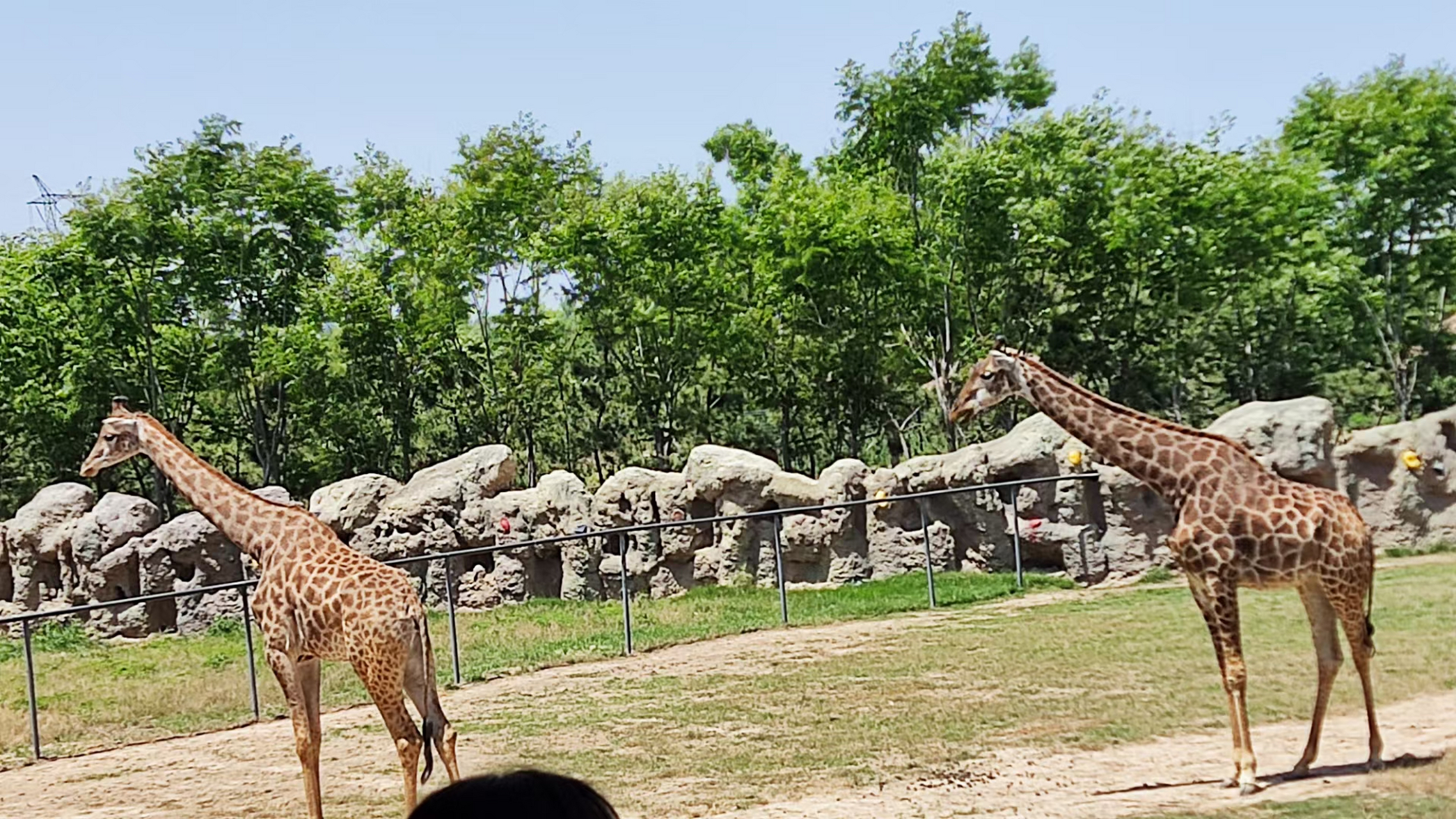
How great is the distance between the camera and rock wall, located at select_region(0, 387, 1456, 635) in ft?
58.1

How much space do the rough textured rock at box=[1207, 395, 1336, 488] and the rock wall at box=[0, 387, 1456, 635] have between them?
0.02 m

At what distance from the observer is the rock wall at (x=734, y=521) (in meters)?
17.7

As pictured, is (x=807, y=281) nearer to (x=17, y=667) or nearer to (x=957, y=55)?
(x=957, y=55)

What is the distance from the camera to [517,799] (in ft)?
4.38

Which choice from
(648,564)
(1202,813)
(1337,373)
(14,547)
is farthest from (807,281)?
(1202,813)

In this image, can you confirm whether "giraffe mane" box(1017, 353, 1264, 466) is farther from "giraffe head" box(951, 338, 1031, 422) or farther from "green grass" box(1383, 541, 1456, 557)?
"green grass" box(1383, 541, 1456, 557)

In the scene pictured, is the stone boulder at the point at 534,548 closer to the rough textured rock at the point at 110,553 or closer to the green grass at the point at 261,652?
the green grass at the point at 261,652

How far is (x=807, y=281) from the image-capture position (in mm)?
25609

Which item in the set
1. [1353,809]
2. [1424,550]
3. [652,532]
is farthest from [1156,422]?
[652,532]

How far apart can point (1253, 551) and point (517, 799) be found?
6.68 meters

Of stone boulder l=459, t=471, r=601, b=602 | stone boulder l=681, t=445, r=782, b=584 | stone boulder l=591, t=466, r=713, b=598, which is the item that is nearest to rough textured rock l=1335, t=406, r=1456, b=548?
stone boulder l=681, t=445, r=782, b=584

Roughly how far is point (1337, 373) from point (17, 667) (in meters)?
22.5

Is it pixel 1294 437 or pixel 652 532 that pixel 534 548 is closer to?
pixel 652 532

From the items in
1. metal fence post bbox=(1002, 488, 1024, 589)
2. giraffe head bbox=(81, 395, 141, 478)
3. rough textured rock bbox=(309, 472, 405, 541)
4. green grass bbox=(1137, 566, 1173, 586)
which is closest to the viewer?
giraffe head bbox=(81, 395, 141, 478)
